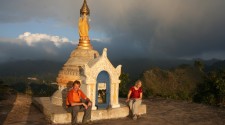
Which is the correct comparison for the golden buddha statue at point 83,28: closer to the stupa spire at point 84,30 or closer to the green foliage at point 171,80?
the stupa spire at point 84,30

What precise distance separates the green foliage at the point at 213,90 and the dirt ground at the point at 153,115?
7.61 meters

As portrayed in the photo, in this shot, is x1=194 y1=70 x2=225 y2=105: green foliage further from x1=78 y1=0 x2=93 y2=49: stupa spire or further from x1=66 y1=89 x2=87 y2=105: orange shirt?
x1=66 y1=89 x2=87 y2=105: orange shirt

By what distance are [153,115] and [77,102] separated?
4.32m

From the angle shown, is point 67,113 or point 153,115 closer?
point 67,113

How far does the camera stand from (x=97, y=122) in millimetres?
11508

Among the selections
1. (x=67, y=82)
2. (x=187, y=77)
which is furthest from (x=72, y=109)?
(x=187, y=77)

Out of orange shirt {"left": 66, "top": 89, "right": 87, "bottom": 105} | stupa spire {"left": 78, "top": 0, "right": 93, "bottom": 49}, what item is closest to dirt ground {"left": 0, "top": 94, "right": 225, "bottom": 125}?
orange shirt {"left": 66, "top": 89, "right": 87, "bottom": 105}

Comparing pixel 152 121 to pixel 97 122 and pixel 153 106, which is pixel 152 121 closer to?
pixel 97 122

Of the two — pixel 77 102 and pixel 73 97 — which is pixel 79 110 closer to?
pixel 77 102

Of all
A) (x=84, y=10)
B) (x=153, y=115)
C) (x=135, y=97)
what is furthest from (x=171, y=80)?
(x=135, y=97)

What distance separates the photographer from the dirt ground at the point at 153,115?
38.0 ft

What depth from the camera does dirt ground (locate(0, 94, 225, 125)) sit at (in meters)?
11.6

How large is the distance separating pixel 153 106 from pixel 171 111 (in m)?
1.75

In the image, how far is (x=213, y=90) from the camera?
25.1m
